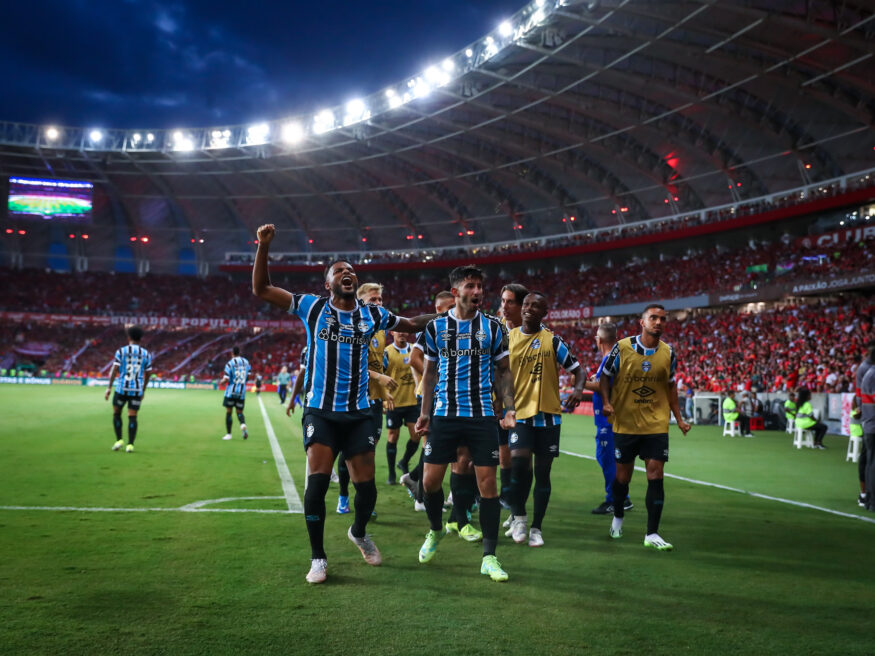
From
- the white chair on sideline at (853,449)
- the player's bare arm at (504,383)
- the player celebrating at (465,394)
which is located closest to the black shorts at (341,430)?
the player celebrating at (465,394)

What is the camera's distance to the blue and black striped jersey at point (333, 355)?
5.25m

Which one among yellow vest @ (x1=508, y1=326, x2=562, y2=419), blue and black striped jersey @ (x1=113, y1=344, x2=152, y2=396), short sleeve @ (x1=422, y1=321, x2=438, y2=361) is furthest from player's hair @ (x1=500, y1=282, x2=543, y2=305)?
blue and black striped jersey @ (x1=113, y1=344, x2=152, y2=396)

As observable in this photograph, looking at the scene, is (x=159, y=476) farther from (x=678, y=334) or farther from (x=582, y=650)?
(x=678, y=334)

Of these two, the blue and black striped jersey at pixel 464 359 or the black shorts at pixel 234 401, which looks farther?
the black shorts at pixel 234 401

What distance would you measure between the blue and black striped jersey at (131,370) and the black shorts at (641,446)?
866 cm

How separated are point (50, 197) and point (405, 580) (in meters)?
54.5

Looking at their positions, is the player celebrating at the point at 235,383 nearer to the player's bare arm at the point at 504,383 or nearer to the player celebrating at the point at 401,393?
the player celebrating at the point at 401,393

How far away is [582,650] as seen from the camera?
3.69 m

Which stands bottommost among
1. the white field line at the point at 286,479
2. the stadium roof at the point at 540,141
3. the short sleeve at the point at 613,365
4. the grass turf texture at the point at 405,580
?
the white field line at the point at 286,479

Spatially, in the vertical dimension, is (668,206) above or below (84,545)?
above

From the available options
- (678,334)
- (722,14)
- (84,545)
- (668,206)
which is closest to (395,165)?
(668,206)

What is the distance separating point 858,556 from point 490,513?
3.30 meters

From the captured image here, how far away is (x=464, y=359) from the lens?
5.62 meters

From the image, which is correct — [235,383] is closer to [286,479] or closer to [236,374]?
[236,374]
